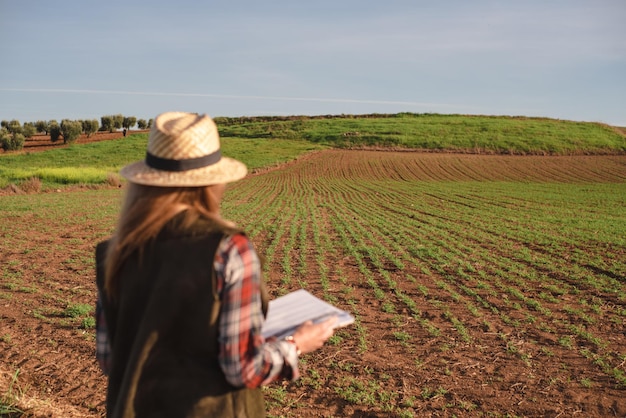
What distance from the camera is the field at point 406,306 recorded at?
17.0 feet

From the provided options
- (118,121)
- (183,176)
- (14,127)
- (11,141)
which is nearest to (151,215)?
(183,176)

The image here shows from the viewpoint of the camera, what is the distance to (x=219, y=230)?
66.7 inches

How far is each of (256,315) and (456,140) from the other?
60.5 metres

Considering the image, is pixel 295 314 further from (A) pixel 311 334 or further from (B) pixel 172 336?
(B) pixel 172 336

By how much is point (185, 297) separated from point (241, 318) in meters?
0.19

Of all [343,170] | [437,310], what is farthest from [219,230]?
[343,170]

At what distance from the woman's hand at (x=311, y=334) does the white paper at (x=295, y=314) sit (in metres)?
0.04

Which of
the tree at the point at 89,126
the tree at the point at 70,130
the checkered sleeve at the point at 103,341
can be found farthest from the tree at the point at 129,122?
the checkered sleeve at the point at 103,341

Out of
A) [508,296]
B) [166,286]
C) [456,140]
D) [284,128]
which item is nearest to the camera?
[166,286]

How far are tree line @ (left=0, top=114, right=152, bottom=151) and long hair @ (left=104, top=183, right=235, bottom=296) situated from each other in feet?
209

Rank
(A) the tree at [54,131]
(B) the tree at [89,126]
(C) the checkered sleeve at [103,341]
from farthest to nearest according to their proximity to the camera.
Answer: (B) the tree at [89,126], (A) the tree at [54,131], (C) the checkered sleeve at [103,341]

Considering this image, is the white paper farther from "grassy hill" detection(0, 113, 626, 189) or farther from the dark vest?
"grassy hill" detection(0, 113, 626, 189)

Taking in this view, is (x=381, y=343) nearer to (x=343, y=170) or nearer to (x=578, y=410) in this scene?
(x=578, y=410)

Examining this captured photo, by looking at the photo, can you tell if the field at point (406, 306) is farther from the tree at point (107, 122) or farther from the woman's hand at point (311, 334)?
the tree at point (107, 122)
